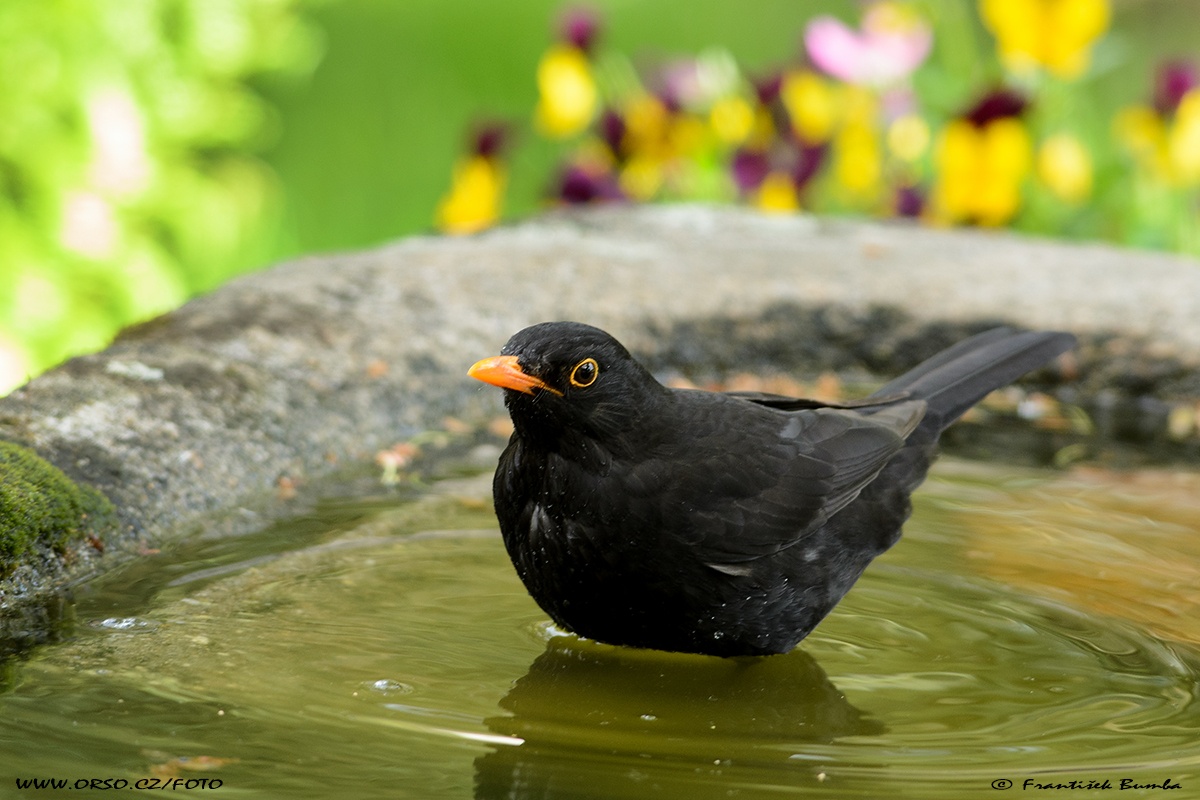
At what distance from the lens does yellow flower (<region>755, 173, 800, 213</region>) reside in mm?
6715

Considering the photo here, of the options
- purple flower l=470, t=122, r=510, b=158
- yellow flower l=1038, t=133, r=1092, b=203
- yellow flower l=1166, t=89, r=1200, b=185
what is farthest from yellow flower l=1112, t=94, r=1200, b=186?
purple flower l=470, t=122, r=510, b=158

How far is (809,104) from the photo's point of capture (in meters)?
7.04

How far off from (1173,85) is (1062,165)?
0.57 meters

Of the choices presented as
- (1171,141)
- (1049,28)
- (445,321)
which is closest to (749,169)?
(1049,28)

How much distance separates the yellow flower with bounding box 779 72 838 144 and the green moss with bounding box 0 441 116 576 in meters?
4.90

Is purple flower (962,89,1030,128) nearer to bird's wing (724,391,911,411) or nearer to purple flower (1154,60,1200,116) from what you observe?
purple flower (1154,60,1200,116)

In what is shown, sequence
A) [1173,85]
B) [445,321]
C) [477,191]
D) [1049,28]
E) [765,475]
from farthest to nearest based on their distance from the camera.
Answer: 1. [477,191]
2. [1173,85]
3. [1049,28]
4. [445,321]
5. [765,475]

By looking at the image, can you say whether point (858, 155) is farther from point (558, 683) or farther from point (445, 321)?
point (558, 683)

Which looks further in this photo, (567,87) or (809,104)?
(809,104)

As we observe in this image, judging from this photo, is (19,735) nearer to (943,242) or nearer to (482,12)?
(943,242)

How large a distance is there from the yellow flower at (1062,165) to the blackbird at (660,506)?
12.8 ft

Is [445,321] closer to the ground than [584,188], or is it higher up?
closer to the ground

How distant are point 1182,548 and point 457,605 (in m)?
1.70

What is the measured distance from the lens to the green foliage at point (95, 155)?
6.28 meters
